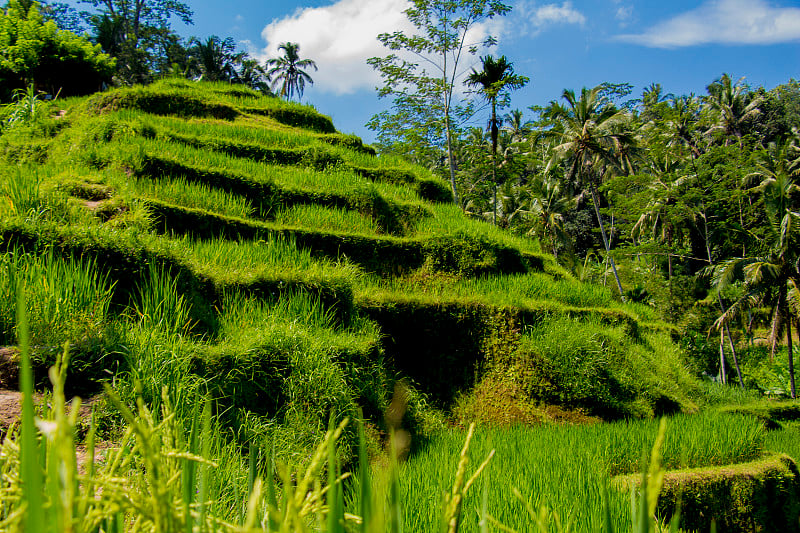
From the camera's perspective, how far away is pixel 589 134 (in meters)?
23.0

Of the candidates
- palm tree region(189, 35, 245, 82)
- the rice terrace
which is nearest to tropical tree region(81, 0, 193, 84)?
palm tree region(189, 35, 245, 82)

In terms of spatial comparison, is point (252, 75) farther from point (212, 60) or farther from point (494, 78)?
point (494, 78)

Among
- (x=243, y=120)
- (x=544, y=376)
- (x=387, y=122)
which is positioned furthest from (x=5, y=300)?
(x=387, y=122)

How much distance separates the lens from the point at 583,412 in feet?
18.4

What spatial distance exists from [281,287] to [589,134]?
2212cm

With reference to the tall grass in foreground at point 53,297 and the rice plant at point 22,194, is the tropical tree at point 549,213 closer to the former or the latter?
the rice plant at point 22,194

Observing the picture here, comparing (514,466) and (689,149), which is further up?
(689,149)

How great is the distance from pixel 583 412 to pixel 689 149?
24842 millimetres

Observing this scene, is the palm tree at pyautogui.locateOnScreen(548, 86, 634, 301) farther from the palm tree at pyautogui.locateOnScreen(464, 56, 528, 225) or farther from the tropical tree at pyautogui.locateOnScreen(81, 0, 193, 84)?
the tropical tree at pyautogui.locateOnScreen(81, 0, 193, 84)

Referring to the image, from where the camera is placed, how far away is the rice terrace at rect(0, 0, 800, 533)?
0.67m

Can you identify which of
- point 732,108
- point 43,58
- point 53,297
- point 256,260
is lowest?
point 53,297

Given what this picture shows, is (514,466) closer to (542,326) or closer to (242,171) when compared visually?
(542,326)

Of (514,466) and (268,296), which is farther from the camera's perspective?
(268,296)

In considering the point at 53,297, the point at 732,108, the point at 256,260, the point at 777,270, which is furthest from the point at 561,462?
the point at 732,108
